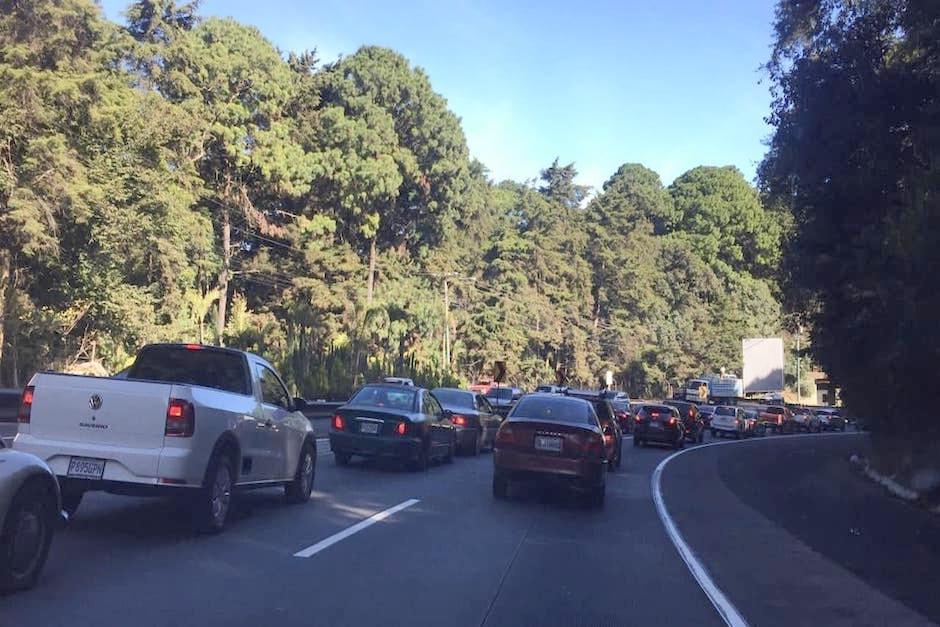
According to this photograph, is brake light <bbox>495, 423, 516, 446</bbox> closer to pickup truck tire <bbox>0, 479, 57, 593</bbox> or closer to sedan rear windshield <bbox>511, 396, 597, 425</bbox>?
sedan rear windshield <bbox>511, 396, 597, 425</bbox>

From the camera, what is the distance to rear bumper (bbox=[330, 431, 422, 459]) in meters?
16.0

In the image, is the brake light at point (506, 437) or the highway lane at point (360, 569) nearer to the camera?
the highway lane at point (360, 569)

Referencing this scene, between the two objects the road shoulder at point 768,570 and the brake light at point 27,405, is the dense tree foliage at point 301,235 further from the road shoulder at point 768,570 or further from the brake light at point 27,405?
the road shoulder at point 768,570

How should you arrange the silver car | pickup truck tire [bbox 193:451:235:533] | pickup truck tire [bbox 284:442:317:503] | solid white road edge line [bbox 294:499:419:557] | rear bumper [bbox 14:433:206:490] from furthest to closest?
pickup truck tire [bbox 284:442:317:503] → pickup truck tire [bbox 193:451:235:533] → solid white road edge line [bbox 294:499:419:557] → rear bumper [bbox 14:433:206:490] → the silver car

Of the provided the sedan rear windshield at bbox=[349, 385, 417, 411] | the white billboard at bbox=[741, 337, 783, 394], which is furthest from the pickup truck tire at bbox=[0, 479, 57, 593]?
the white billboard at bbox=[741, 337, 783, 394]

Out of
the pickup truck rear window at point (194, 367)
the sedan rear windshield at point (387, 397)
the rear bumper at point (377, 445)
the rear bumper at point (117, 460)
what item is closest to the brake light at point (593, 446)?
the rear bumper at point (377, 445)

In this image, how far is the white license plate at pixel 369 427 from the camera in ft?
52.7

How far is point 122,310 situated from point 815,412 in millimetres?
51174

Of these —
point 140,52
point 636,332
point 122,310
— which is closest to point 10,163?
point 122,310

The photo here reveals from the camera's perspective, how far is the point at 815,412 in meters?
64.6

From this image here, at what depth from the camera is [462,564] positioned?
28.3ft

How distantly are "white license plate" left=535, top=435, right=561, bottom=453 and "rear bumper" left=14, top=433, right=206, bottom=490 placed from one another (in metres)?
6.23

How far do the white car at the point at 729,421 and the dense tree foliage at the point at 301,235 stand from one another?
32.7ft

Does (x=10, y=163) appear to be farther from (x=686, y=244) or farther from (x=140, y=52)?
(x=686, y=244)
